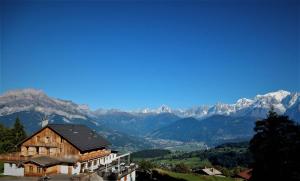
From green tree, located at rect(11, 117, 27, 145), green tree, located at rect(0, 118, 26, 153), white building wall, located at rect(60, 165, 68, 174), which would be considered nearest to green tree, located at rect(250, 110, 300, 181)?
white building wall, located at rect(60, 165, 68, 174)

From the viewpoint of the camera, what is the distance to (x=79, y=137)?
195 feet

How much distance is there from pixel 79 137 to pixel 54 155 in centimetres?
496

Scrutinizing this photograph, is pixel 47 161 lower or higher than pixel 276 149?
lower

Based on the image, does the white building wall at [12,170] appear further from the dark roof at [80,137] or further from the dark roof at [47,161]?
the dark roof at [80,137]

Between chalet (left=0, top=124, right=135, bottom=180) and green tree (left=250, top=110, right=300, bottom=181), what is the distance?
29.2 metres

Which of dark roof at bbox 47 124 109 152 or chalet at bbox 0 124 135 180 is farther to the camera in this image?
dark roof at bbox 47 124 109 152

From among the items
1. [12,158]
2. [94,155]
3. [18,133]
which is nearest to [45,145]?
[12,158]

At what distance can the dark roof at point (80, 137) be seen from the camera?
56.1 metres

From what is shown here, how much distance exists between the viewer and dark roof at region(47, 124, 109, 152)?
5609 centimetres

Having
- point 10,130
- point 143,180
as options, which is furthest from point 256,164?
point 10,130

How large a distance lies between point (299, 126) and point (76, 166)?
32.1 m

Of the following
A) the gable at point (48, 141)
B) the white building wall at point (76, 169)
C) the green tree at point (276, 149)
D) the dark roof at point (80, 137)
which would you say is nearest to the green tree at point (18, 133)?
the dark roof at point (80, 137)

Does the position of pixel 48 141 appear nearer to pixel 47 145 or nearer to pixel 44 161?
pixel 47 145

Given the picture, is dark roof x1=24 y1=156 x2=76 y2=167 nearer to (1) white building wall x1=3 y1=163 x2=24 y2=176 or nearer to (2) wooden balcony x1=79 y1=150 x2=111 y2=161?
(2) wooden balcony x1=79 y1=150 x2=111 y2=161
